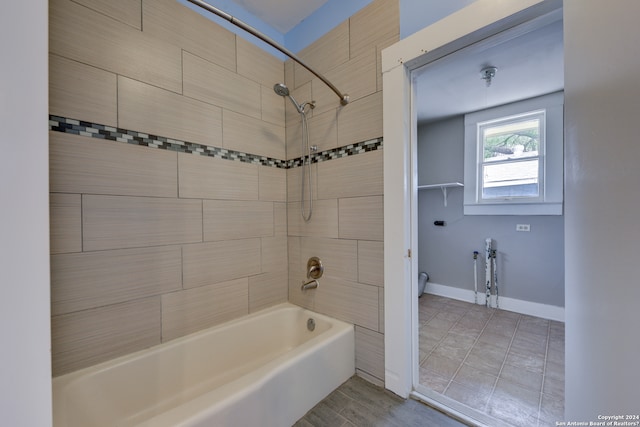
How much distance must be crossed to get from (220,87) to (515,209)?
10.5 feet

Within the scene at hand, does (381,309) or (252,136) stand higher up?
(252,136)

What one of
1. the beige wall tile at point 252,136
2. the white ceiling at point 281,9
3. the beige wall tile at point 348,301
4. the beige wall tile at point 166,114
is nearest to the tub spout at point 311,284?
the beige wall tile at point 348,301

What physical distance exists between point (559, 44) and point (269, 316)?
2895mm

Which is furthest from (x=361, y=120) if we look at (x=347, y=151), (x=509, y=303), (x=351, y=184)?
(x=509, y=303)

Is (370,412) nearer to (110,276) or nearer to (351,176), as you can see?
(351,176)

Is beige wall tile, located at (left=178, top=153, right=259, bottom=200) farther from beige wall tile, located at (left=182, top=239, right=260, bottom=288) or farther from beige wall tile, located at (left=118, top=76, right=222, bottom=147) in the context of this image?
beige wall tile, located at (left=182, top=239, right=260, bottom=288)

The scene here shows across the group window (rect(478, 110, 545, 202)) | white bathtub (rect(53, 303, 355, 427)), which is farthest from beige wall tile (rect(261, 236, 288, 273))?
window (rect(478, 110, 545, 202))

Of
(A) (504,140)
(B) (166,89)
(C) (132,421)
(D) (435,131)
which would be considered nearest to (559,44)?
(A) (504,140)

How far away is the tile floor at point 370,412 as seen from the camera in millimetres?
1204

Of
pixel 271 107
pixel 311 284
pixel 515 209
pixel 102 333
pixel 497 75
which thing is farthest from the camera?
pixel 515 209

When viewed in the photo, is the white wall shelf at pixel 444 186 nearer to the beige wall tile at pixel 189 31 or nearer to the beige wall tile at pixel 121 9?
the beige wall tile at pixel 189 31

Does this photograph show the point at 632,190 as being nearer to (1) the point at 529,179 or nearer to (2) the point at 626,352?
(2) the point at 626,352

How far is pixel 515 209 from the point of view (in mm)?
2686

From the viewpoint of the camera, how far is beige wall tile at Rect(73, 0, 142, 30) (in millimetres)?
1166
